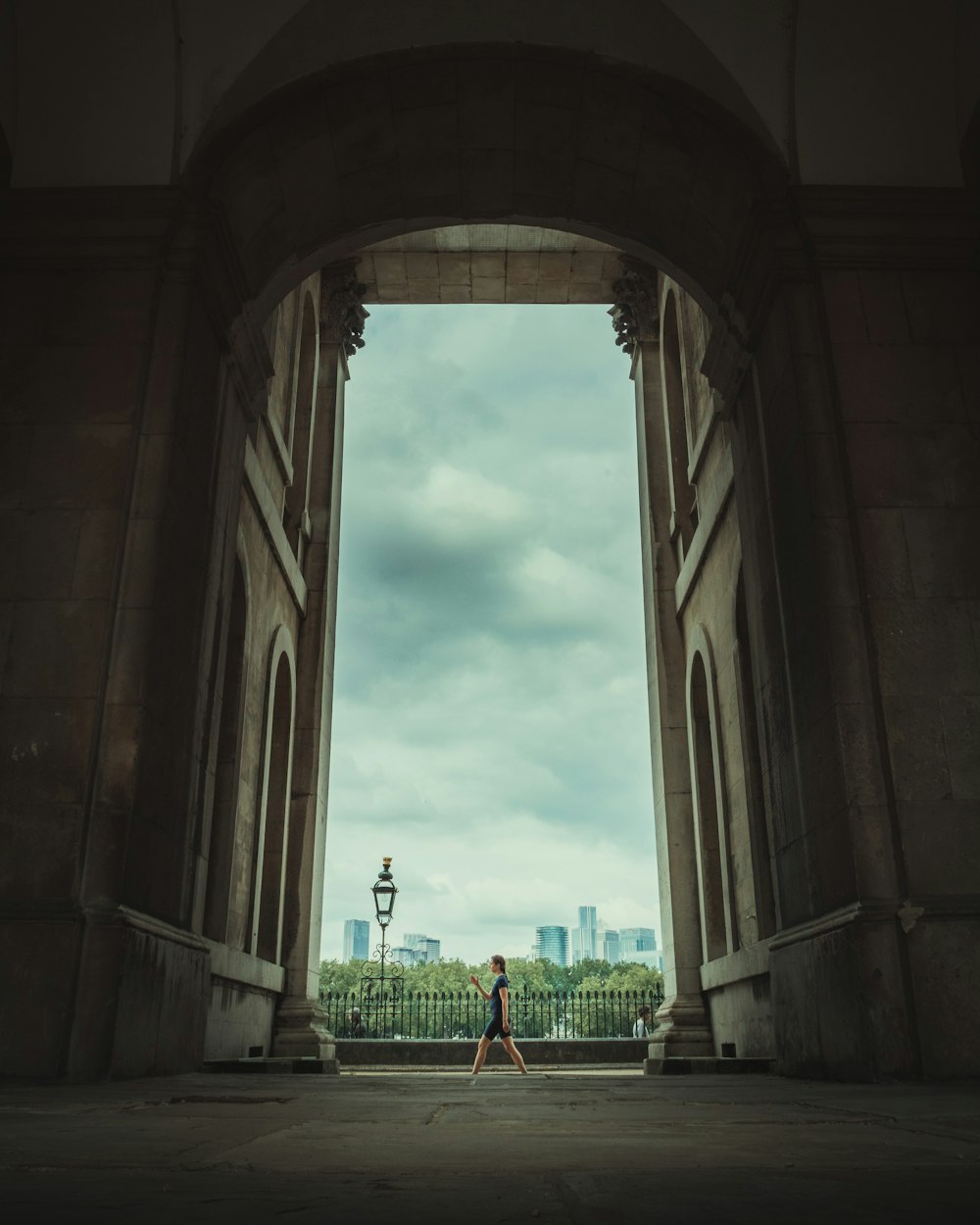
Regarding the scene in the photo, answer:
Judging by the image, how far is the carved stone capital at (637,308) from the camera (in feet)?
60.0

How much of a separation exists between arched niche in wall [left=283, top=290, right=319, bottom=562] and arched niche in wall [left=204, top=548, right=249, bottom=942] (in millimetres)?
3852

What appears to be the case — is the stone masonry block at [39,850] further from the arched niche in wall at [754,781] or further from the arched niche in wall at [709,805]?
the arched niche in wall at [709,805]

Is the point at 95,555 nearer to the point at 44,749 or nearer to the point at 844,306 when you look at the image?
the point at 44,749

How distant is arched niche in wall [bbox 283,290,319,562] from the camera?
16.4 m

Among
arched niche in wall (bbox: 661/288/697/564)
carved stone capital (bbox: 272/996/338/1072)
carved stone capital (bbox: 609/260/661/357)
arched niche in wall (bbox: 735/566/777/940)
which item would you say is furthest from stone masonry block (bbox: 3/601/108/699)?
carved stone capital (bbox: 609/260/661/357)

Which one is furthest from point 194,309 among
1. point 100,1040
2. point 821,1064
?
point 821,1064

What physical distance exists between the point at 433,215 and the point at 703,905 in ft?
30.3

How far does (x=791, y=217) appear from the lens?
8.84 m

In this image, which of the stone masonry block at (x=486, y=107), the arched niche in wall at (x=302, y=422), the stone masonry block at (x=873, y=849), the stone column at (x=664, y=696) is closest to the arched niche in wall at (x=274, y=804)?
the arched niche in wall at (x=302, y=422)

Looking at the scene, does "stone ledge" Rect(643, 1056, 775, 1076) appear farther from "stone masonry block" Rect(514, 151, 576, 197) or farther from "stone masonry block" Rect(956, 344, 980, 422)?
"stone masonry block" Rect(514, 151, 576, 197)

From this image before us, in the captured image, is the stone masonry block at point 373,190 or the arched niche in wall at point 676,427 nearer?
the stone masonry block at point 373,190

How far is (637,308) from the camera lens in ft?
60.3

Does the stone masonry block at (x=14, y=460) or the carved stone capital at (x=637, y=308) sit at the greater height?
the carved stone capital at (x=637, y=308)

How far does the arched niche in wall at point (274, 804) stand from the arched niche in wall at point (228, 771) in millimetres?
1514
